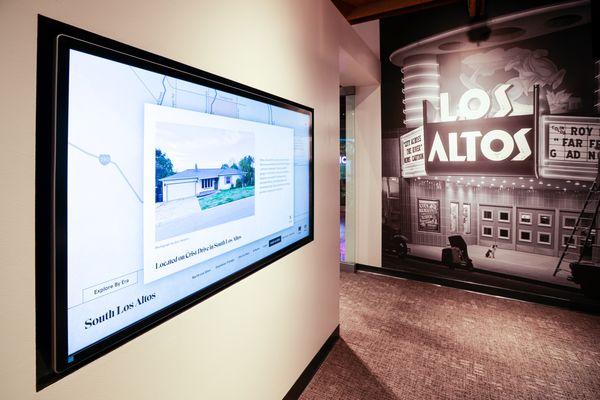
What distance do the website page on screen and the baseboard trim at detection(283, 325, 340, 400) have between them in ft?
3.55

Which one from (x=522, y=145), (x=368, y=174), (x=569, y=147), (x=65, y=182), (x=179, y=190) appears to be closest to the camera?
(x=65, y=182)

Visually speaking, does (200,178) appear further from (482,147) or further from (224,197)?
(482,147)

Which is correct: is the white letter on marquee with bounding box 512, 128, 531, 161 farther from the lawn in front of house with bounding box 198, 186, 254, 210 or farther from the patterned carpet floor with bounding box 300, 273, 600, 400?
the lawn in front of house with bounding box 198, 186, 254, 210

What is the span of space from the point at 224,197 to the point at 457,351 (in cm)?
247

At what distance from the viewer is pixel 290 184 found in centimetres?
200

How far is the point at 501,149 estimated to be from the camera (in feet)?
12.2

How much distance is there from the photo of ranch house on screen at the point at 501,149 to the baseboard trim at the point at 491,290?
171 mm

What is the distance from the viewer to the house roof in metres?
1.17

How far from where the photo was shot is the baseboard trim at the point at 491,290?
11.5 feet

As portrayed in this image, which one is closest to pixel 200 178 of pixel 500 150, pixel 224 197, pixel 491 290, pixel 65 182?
pixel 224 197

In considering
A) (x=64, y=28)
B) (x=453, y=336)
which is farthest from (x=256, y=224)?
(x=453, y=336)


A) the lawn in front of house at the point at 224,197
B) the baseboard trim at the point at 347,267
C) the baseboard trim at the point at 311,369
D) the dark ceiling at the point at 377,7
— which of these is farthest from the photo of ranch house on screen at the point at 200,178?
the baseboard trim at the point at 347,267

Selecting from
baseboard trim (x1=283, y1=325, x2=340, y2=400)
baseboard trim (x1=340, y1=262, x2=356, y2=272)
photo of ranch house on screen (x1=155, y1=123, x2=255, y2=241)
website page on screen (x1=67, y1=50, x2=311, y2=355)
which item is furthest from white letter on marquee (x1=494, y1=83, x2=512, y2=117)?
photo of ranch house on screen (x1=155, y1=123, x2=255, y2=241)

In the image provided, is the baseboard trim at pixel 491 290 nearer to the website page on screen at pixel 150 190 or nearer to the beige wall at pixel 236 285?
the beige wall at pixel 236 285
